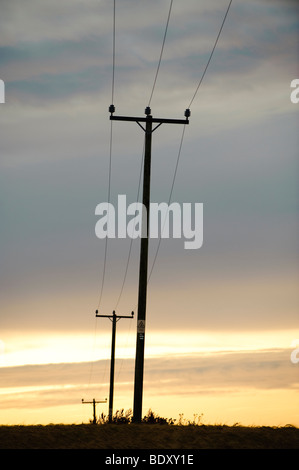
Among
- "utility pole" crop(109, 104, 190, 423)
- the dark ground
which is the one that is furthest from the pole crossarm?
the dark ground

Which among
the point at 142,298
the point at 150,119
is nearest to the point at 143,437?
the point at 142,298

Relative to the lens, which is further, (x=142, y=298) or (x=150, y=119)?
(x=150, y=119)

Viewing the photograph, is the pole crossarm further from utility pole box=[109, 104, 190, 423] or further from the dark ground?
the dark ground

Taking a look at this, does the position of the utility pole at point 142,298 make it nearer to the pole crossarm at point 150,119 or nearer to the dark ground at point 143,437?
the pole crossarm at point 150,119

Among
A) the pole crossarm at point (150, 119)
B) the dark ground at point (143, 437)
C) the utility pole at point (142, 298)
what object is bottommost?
the dark ground at point (143, 437)

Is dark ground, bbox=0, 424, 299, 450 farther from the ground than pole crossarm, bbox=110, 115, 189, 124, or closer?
closer

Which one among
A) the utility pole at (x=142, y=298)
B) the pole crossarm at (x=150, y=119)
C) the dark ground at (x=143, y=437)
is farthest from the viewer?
the pole crossarm at (x=150, y=119)

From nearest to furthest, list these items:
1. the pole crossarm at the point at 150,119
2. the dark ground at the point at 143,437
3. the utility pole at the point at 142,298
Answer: the dark ground at the point at 143,437 < the utility pole at the point at 142,298 < the pole crossarm at the point at 150,119

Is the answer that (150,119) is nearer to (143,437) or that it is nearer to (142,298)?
(142,298)

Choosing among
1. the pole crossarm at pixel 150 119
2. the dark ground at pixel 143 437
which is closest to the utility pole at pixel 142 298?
the pole crossarm at pixel 150 119

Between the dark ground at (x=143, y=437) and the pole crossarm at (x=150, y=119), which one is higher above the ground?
the pole crossarm at (x=150, y=119)

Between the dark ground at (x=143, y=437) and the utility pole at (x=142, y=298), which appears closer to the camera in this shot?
the dark ground at (x=143, y=437)
